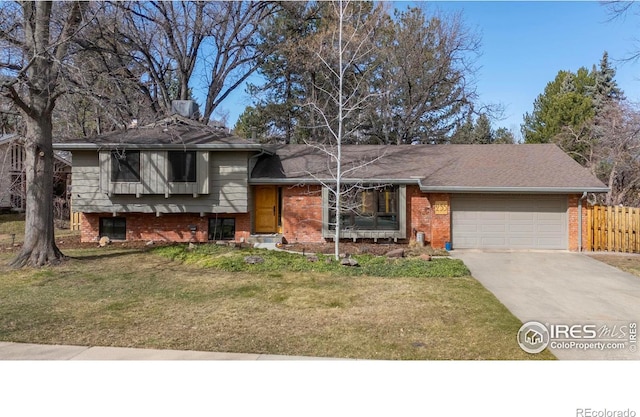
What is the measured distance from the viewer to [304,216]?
1480cm

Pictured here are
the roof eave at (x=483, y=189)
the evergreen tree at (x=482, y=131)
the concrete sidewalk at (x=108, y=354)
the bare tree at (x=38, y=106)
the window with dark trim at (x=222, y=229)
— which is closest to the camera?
the concrete sidewalk at (x=108, y=354)

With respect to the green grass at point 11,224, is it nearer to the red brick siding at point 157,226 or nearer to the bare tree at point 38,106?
the red brick siding at point 157,226

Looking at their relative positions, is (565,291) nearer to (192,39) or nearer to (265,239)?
(265,239)

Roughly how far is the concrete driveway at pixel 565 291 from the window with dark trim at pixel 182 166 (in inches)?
359

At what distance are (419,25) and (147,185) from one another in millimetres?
17900

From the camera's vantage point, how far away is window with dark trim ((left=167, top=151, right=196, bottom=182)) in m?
14.0

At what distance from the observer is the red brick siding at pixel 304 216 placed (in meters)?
14.8

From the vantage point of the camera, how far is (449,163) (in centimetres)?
1562

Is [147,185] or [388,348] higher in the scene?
[147,185]

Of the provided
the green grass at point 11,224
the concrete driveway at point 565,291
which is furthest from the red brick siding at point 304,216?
the green grass at point 11,224

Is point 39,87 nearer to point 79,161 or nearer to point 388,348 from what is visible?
point 79,161

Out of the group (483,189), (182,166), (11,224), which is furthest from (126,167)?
(483,189)
